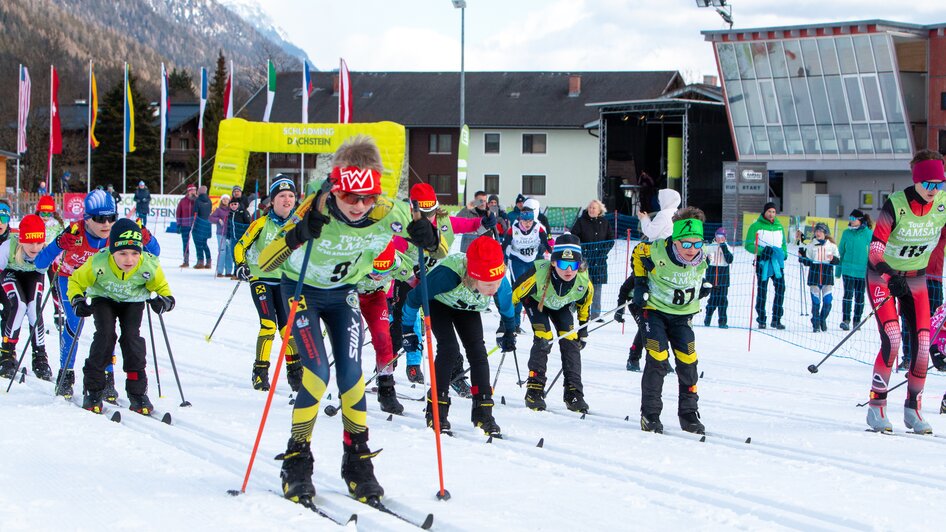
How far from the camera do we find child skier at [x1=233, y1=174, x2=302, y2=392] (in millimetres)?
8672

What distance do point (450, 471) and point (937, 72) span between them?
35481 millimetres

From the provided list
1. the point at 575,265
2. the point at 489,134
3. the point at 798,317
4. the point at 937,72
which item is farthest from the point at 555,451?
the point at 489,134

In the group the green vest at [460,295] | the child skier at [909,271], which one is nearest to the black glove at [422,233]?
the green vest at [460,295]

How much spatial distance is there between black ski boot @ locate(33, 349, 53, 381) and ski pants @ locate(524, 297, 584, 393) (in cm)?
436

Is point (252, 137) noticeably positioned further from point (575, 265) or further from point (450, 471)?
point (450, 471)

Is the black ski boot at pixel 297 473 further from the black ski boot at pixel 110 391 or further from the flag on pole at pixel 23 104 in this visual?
the flag on pole at pixel 23 104

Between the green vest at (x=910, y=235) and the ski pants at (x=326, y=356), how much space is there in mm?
4573

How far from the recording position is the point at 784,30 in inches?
1521

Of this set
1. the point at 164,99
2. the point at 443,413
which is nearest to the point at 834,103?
A: the point at 164,99

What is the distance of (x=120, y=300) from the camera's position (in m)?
7.82

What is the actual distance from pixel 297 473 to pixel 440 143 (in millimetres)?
55822

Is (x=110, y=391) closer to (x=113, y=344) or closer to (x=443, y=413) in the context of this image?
(x=113, y=344)

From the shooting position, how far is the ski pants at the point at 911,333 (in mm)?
7969

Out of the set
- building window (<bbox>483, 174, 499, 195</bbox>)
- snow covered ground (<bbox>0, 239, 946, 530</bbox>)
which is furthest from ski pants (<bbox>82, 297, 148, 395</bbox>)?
building window (<bbox>483, 174, 499, 195</bbox>)
